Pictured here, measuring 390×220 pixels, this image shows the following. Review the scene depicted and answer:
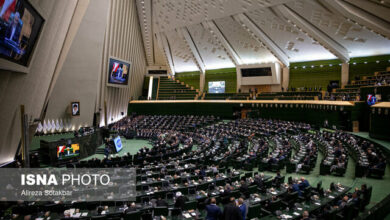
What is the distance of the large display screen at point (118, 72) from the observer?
2945cm

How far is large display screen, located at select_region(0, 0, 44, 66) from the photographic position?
25.7 ft

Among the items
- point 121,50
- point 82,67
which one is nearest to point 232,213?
point 82,67

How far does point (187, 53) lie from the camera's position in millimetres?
38875

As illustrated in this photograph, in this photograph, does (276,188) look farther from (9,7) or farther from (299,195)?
(9,7)

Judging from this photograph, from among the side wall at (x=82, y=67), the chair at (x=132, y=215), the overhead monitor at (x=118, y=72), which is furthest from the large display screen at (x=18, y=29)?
the overhead monitor at (x=118, y=72)

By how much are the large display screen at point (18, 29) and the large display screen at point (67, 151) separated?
8.30 m

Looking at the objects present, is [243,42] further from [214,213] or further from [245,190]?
[214,213]

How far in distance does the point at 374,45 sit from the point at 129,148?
25.6 m

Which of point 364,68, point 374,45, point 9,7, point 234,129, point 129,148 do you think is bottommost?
point 129,148

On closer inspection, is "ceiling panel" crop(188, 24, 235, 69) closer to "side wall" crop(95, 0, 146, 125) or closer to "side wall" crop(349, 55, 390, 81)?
"side wall" crop(95, 0, 146, 125)

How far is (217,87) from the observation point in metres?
40.3

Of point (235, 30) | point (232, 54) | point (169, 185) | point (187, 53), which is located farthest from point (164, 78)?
point (169, 185)

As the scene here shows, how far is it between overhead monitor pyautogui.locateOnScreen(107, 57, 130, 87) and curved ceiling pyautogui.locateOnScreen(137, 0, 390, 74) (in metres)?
8.93

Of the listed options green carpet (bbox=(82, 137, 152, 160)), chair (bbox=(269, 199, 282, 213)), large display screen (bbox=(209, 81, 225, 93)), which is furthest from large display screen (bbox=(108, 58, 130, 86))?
chair (bbox=(269, 199, 282, 213))
